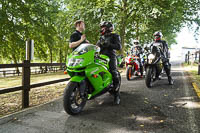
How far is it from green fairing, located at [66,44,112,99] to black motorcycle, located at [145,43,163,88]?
2.46 m

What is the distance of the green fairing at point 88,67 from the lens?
301cm

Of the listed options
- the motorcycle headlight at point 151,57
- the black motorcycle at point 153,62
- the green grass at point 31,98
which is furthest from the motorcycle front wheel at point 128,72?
the green grass at point 31,98

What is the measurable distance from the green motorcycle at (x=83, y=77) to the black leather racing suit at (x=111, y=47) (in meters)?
0.45

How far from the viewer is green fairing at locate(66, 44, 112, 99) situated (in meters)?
3.01

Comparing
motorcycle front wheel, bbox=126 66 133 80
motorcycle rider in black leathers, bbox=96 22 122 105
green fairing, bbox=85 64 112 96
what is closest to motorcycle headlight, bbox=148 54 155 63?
motorcycle rider in black leathers, bbox=96 22 122 105

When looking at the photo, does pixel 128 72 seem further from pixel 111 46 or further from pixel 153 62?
pixel 111 46

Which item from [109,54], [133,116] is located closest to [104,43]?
[109,54]

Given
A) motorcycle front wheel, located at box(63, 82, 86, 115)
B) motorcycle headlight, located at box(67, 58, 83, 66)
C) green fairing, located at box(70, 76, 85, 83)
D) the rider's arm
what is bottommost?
motorcycle front wheel, located at box(63, 82, 86, 115)

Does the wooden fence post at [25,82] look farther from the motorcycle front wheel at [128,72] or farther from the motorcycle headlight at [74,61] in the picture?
the motorcycle front wheel at [128,72]

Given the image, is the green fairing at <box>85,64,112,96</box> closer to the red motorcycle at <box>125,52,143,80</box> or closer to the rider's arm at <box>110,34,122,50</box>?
the rider's arm at <box>110,34,122,50</box>

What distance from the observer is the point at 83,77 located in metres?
3.12

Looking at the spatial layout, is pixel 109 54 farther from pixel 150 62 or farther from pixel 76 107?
pixel 150 62

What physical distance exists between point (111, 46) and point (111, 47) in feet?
0.14

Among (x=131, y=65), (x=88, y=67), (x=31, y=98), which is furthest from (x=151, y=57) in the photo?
(x=31, y=98)
